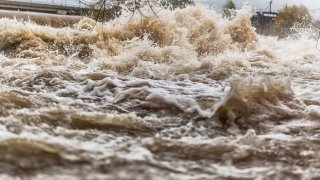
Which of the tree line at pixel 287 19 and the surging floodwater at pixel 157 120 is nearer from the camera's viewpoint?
the surging floodwater at pixel 157 120

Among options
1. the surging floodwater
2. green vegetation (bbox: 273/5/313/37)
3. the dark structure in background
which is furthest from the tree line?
the surging floodwater

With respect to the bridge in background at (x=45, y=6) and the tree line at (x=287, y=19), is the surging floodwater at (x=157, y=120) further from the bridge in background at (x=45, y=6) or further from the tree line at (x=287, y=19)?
the tree line at (x=287, y=19)

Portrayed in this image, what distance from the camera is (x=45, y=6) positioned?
3281 cm

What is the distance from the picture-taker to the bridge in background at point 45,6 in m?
29.5

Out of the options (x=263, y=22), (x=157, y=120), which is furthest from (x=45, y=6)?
(x=157, y=120)

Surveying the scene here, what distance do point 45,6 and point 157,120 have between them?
1219 inches

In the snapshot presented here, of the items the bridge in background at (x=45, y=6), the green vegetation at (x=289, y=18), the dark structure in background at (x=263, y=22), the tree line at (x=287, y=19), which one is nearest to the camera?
the bridge in background at (x=45, y=6)

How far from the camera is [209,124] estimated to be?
3.70 meters

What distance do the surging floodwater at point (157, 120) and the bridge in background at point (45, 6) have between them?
74.1ft

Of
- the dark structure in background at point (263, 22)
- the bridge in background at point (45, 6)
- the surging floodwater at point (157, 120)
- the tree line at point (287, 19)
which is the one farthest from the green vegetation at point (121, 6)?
the dark structure in background at point (263, 22)

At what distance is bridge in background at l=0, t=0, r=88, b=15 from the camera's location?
29.5 metres

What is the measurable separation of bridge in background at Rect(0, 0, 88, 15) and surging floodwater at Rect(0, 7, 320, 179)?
2258cm

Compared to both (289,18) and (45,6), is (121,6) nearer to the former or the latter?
(45,6)

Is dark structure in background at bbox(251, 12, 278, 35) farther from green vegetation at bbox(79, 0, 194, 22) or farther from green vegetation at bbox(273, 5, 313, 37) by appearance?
green vegetation at bbox(79, 0, 194, 22)
